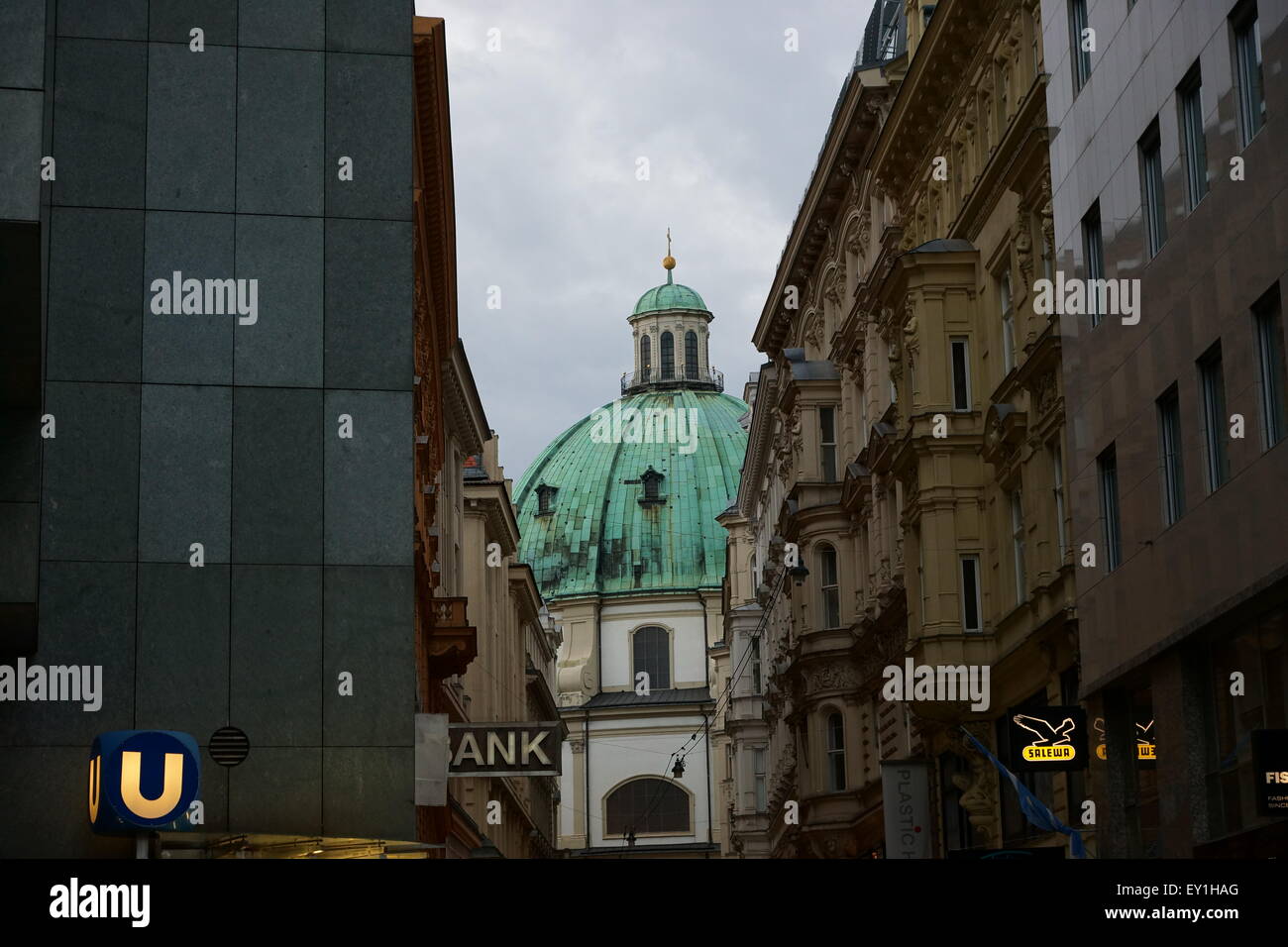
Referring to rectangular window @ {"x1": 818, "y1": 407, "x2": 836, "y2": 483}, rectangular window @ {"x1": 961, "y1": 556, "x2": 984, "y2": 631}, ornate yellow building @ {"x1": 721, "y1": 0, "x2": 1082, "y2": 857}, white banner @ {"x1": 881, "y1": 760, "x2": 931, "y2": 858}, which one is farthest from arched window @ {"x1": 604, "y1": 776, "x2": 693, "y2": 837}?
rectangular window @ {"x1": 961, "y1": 556, "x2": 984, "y2": 631}

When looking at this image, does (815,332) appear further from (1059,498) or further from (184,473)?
(184,473)

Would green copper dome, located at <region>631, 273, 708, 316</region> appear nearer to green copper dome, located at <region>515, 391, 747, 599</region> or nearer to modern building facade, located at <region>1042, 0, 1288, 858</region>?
green copper dome, located at <region>515, 391, 747, 599</region>

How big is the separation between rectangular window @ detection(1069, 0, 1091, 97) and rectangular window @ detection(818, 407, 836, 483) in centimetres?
2419

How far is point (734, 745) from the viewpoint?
94.7 m

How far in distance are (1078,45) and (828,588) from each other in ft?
77.6

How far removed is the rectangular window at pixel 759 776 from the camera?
92188 mm

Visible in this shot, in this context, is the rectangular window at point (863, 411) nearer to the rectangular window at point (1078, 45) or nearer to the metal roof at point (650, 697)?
the rectangular window at point (1078, 45)

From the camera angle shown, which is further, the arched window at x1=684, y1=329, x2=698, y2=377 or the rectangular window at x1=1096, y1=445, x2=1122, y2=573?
the arched window at x1=684, y1=329, x2=698, y2=377

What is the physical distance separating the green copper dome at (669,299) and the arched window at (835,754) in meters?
109

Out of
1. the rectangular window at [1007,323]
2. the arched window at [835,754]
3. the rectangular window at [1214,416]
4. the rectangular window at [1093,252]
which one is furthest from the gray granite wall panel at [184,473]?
the arched window at [835,754]

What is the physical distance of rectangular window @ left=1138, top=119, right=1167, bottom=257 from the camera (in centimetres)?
2852

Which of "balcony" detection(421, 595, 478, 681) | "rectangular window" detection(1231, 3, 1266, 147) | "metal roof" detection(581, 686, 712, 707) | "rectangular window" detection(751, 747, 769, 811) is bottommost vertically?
"balcony" detection(421, 595, 478, 681)
